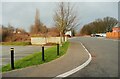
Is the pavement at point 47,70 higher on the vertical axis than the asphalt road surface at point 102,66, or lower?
higher

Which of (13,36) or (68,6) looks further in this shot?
(13,36)

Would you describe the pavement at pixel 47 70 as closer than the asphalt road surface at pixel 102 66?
Yes

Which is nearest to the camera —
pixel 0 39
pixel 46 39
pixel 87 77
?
Answer: pixel 87 77

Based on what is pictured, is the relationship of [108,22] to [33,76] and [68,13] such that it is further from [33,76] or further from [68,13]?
[33,76]

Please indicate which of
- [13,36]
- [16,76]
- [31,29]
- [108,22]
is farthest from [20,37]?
[108,22]

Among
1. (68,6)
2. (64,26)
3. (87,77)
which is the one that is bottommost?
(87,77)

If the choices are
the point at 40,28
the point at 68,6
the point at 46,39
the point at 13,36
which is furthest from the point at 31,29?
the point at 68,6

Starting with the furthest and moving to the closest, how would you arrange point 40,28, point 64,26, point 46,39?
point 40,28 < point 46,39 < point 64,26

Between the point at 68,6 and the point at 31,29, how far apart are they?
156 feet

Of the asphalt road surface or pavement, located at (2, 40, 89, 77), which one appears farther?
the asphalt road surface

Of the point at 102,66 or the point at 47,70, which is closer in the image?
the point at 47,70

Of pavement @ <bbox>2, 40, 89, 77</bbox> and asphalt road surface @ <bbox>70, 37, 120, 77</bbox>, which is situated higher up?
pavement @ <bbox>2, 40, 89, 77</bbox>

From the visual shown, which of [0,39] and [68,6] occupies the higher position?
[68,6]

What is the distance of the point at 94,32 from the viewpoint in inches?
5079
